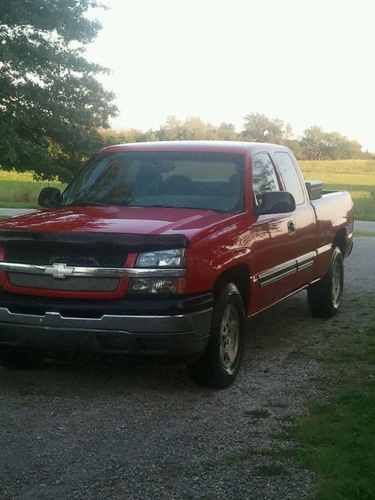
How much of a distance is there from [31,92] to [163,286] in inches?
866

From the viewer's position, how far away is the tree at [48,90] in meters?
24.5

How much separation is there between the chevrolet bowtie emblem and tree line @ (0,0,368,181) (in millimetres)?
18478

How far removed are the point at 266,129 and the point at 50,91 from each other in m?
76.0

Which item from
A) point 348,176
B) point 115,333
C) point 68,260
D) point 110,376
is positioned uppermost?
point 68,260

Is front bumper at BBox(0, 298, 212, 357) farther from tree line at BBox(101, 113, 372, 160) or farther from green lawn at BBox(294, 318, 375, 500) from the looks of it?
tree line at BBox(101, 113, 372, 160)

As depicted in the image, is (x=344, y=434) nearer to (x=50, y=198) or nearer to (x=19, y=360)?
(x=19, y=360)

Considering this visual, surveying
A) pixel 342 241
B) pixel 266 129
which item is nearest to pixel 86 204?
pixel 342 241

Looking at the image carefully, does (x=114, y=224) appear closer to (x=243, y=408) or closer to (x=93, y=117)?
(x=243, y=408)

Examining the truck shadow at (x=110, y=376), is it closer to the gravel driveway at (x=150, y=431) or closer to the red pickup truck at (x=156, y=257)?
the gravel driveway at (x=150, y=431)

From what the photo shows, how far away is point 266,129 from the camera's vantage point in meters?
101

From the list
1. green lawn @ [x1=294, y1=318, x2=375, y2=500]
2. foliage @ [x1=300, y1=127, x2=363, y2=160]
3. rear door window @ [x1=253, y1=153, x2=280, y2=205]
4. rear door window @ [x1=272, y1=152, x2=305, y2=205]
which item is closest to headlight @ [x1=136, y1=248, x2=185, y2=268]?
green lawn @ [x1=294, y1=318, x2=375, y2=500]

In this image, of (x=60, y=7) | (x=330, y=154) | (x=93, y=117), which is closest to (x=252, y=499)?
(x=60, y=7)

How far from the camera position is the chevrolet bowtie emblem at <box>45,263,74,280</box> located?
5.82 m

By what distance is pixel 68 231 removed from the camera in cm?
596
